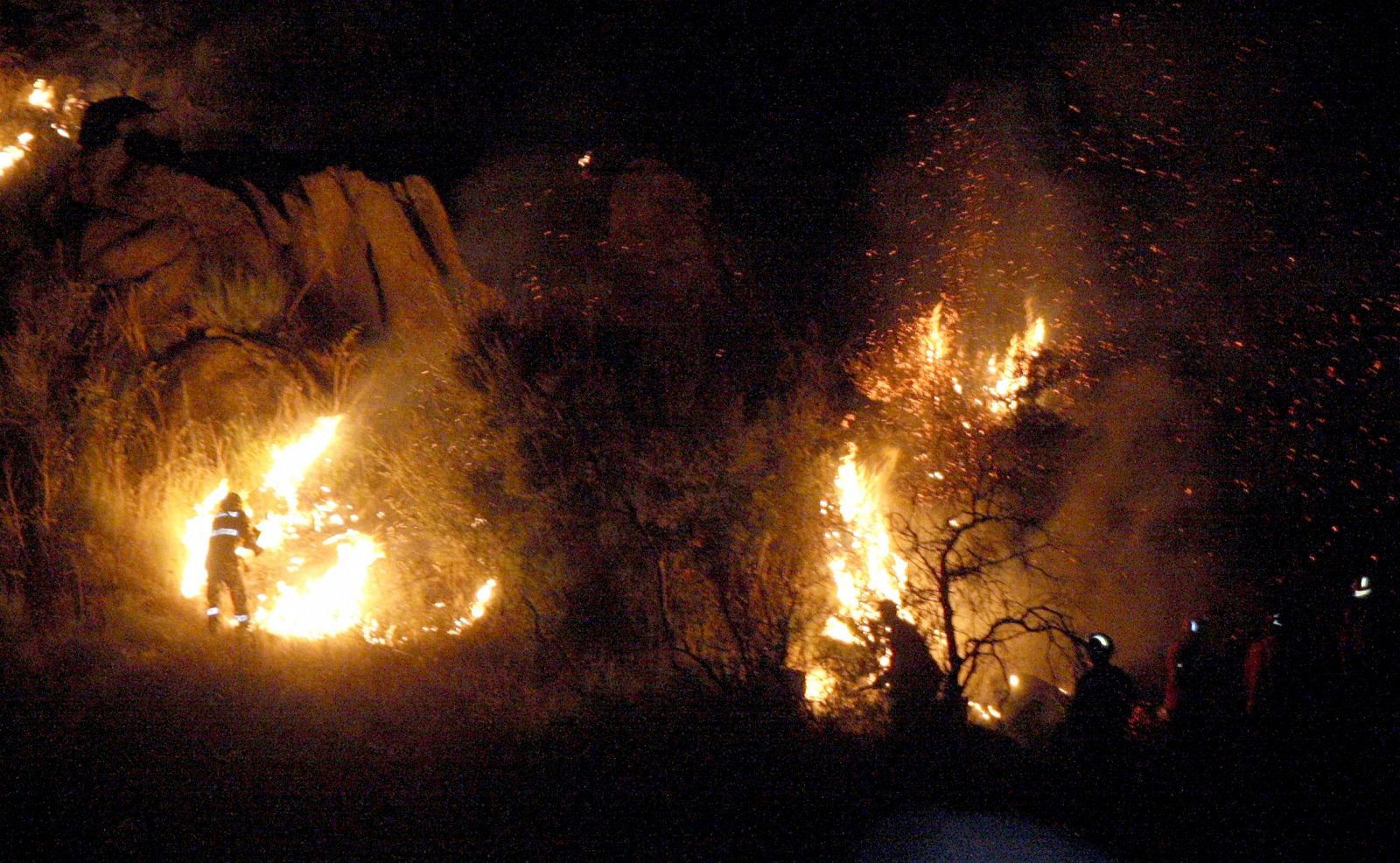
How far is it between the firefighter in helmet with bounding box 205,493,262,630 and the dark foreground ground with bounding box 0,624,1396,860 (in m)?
1.49

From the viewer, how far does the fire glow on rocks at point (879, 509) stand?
6859mm

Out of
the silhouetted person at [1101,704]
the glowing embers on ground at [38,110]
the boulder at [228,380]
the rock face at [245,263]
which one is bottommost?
the silhouetted person at [1101,704]

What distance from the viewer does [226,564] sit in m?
8.51

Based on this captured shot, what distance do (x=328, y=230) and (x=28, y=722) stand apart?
28.9 ft

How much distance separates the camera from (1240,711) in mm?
7762

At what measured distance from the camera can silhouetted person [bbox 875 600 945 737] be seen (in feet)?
20.4

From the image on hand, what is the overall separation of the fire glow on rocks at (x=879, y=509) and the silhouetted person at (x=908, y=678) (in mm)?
152

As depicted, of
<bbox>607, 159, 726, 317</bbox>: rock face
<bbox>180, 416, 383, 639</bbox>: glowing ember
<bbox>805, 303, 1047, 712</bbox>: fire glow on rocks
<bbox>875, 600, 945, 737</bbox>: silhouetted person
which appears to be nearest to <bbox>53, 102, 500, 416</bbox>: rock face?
<bbox>180, 416, 383, 639</bbox>: glowing ember

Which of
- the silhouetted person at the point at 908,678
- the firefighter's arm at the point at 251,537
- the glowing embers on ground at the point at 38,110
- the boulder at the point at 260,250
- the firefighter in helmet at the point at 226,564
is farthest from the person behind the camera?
the glowing embers on ground at the point at 38,110

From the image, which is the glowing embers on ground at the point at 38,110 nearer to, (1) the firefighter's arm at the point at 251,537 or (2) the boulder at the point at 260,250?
(2) the boulder at the point at 260,250

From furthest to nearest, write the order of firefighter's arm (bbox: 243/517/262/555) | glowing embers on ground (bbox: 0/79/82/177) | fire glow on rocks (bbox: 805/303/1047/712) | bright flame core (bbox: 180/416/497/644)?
glowing embers on ground (bbox: 0/79/82/177) → firefighter's arm (bbox: 243/517/262/555) → bright flame core (bbox: 180/416/497/644) → fire glow on rocks (bbox: 805/303/1047/712)

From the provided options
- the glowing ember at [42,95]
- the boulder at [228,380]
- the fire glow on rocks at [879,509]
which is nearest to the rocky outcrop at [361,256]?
the boulder at [228,380]

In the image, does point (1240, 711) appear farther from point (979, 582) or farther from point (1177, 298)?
point (1177, 298)

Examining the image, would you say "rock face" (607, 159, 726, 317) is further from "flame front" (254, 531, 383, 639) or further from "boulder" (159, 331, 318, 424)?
"flame front" (254, 531, 383, 639)
